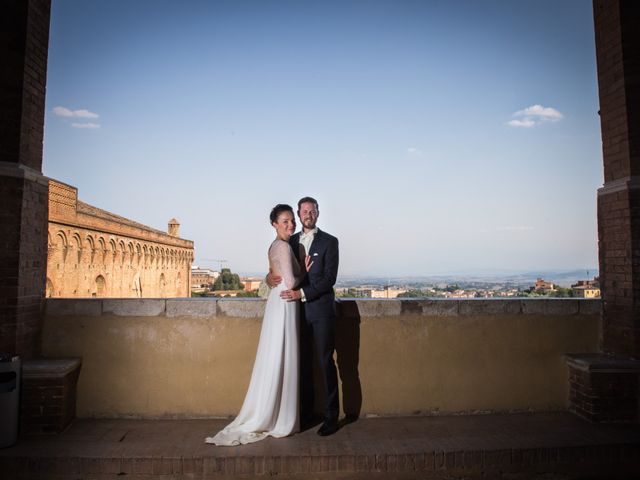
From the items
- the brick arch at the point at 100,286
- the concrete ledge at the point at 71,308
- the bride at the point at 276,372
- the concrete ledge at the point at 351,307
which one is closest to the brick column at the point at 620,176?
the concrete ledge at the point at 351,307

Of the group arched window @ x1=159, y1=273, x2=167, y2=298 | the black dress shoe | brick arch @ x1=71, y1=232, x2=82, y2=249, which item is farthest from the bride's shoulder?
arched window @ x1=159, y1=273, x2=167, y2=298

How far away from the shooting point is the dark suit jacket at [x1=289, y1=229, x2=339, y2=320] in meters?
3.89

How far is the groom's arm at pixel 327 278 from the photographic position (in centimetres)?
388

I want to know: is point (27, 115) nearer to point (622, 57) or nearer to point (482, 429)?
point (482, 429)

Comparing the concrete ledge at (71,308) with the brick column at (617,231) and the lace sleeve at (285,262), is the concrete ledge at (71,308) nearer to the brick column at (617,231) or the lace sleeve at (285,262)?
the lace sleeve at (285,262)

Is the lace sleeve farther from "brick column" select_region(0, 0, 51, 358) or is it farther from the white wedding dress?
"brick column" select_region(0, 0, 51, 358)

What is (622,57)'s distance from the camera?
14.7 ft

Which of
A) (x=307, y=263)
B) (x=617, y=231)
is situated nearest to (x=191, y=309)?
(x=307, y=263)

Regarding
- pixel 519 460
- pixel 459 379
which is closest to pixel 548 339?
pixel 459 379

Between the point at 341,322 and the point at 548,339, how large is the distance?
2.29 meters

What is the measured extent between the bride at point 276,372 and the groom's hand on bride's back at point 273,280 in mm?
39

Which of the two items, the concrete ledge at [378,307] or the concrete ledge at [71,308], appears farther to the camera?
the concrete ledge at [378,307]

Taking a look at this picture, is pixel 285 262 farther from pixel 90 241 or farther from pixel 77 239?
→ pixel 90 241

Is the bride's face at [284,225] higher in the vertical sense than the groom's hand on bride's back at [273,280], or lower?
higher
